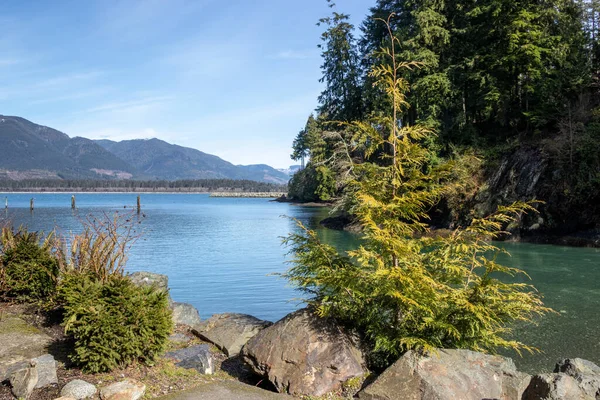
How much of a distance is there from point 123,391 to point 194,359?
1517mm

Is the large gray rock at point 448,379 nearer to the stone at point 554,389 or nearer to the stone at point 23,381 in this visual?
the stone at point 554,389

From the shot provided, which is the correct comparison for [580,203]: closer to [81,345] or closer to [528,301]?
[528,301]

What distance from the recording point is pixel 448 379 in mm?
5973

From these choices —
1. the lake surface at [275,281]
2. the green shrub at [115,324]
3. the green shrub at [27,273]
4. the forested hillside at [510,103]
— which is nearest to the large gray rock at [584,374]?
the lake surface at [275,281]

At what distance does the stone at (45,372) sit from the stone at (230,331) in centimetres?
290

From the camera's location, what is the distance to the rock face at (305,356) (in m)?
6.29

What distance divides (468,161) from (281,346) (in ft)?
93.4

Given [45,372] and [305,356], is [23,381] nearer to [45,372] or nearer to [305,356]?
[45,372]

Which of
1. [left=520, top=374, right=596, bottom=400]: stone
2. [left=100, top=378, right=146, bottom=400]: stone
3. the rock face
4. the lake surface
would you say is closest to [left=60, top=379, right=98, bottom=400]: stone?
[left=100, top=378, right=146, bottom=400]: stone

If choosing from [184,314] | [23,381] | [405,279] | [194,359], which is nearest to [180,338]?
[194,359]

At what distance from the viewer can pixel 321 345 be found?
659 cm

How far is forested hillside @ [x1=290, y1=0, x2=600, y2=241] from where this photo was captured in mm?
27766

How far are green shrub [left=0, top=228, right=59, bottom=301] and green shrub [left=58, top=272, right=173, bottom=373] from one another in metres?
3.63

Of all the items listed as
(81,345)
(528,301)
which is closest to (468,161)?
(528,301)
